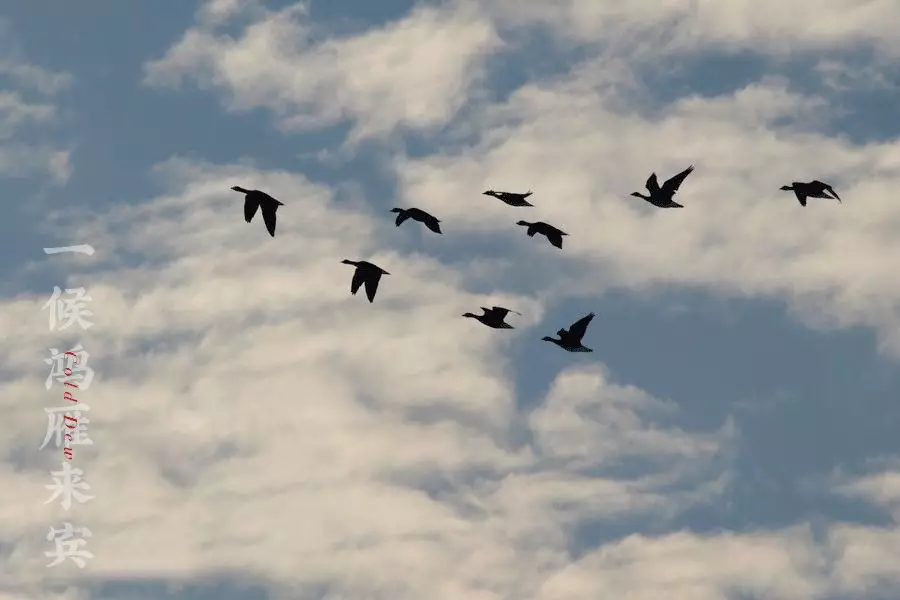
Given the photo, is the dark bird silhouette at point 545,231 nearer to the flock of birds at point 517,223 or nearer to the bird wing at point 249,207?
the flock of birds at point 517,223

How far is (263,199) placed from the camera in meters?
50.3

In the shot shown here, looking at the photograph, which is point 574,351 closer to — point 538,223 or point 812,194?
point 538,223

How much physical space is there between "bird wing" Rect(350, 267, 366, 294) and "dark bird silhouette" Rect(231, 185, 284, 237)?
3.74 metres

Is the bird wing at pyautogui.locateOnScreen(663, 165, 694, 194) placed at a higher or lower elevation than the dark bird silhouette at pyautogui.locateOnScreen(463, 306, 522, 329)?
higher

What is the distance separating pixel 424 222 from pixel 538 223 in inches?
221

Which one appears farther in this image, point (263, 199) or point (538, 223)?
point (538, 223)

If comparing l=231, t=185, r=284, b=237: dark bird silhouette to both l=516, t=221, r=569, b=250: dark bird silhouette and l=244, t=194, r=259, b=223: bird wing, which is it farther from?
l=516, t=221, r=569, b=250: dark bird silhouette

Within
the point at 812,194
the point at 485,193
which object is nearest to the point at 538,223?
the point at 485,193

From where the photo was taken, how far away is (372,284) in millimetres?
51688

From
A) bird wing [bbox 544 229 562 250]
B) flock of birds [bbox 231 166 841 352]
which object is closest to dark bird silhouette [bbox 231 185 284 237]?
flock of birds [bbox 231 166 841 352]

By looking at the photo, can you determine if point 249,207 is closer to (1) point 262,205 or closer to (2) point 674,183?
(1) point 262,205

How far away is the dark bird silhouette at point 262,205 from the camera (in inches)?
1966

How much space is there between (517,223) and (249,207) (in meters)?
11.1

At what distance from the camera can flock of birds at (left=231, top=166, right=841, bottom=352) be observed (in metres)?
50.3
